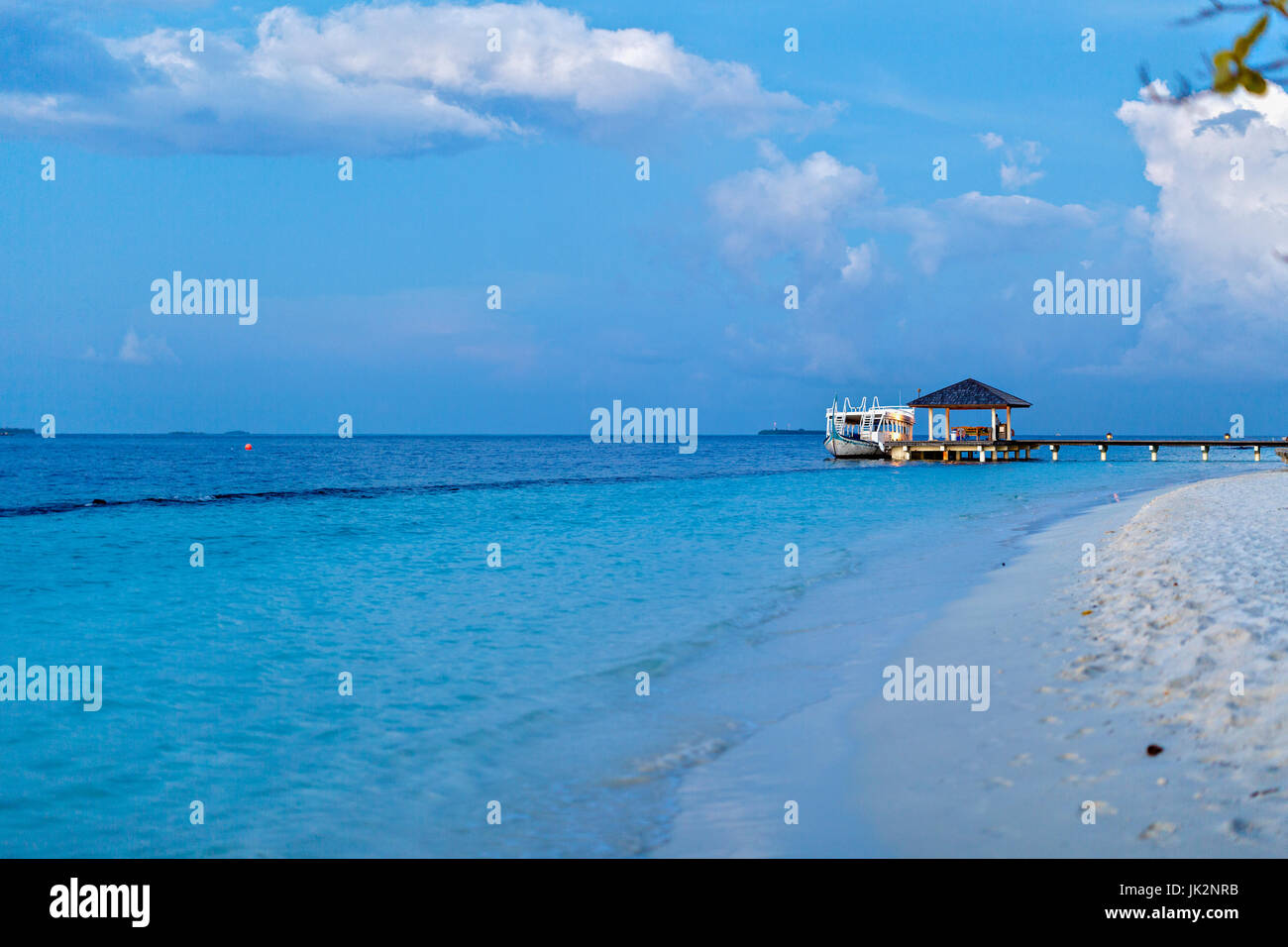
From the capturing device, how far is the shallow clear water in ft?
20.7

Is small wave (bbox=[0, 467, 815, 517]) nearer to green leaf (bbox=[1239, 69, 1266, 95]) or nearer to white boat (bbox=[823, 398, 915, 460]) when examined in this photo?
white boat (bbox=[823, 398, 915, 460])

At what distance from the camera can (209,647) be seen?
12188mm

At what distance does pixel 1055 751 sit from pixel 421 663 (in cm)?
756

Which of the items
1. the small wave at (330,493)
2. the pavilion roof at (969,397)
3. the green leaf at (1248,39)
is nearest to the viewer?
the green leaf at (1248,39)

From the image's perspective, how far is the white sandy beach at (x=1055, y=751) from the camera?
484 cm

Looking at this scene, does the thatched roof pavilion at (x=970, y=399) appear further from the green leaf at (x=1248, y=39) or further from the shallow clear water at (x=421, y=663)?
the green leaf at (x=1248, y=39)

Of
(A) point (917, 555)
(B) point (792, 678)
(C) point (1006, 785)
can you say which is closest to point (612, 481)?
(A) point (917, 555)

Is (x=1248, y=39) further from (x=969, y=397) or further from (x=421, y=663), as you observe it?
(x=969, y=397)

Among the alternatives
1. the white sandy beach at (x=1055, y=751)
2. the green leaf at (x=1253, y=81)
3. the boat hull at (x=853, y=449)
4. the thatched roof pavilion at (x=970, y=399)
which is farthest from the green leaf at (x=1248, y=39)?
the boat hull at (x=853, y=449)

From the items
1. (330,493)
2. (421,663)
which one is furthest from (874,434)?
(421,663)

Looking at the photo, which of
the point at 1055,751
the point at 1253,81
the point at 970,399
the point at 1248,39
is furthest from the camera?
the point at 970,399

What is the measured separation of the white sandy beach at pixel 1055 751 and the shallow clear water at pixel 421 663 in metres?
0.65

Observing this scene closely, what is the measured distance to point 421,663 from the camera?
1081 centimetres
